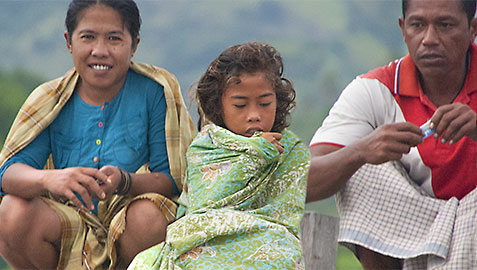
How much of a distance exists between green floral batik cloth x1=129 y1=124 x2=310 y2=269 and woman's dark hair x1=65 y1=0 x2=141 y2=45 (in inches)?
27.8

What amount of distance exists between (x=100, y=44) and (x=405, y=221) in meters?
1.61

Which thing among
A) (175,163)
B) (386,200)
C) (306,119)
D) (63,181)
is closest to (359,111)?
(386,200)

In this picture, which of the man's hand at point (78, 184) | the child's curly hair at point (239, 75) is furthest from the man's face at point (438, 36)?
the man's hand at point (78, 184)

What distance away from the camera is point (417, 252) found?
9.11ft

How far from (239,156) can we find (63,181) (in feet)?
2.38

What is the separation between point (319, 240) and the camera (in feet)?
12.6

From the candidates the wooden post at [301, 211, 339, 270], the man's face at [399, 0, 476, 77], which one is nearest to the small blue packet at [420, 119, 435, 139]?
the man's face at [399, 0, 476, 77]

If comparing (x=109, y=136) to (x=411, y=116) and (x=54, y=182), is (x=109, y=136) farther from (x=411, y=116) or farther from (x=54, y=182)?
(x=411, y=116)

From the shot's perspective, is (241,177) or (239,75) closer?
(241,177)

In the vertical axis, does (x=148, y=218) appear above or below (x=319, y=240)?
above

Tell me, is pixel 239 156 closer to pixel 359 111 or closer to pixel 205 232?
pixel 205 232

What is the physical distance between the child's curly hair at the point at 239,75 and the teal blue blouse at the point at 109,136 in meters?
0.28

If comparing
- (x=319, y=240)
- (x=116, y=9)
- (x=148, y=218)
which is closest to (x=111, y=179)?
(x=148, y=218)

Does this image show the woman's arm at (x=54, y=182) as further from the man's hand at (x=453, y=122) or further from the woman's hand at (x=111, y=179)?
the man's hand at (x=453, y=122)
